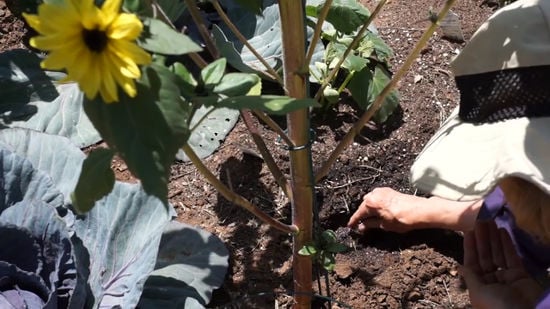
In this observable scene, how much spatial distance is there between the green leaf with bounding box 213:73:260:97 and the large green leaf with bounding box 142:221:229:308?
86cm

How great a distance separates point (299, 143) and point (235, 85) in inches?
16.5

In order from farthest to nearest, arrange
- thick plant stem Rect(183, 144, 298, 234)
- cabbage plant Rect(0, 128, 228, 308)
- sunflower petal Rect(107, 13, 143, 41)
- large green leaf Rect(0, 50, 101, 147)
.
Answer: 1. large green leaf Rect(0, 50, 101, 147)
2. cabbage plant Rect(0, 128, 228, 308)
3. thick plant stem Rect(183, 144, 298, 234)
4. sunflower petal Rect(107, 13, 143, 41)

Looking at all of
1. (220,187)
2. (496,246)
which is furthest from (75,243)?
(496,246)

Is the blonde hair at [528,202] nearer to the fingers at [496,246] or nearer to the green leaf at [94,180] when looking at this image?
the fingers at [496,246]

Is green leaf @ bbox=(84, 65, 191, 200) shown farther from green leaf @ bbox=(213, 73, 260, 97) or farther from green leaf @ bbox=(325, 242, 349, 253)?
green leaf @ bbox=(325, 242, 349, 253)

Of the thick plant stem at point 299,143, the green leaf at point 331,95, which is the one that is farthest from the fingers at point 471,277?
the green leaf at point 331,95

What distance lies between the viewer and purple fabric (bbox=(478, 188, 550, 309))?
1.57 metres

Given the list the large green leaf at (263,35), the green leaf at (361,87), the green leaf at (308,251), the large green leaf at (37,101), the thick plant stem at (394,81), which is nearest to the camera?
the thick plant stem at (394,81)

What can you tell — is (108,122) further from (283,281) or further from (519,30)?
(283,281)

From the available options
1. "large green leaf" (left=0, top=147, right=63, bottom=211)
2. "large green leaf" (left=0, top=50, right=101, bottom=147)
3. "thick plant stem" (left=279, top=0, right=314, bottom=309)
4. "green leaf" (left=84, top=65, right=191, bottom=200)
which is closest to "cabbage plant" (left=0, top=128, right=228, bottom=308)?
"large green leaf" (left=0, top=147, right=63, bottom=211)

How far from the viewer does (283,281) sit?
1.80 metres

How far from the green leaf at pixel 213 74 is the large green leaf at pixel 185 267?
0.85 m

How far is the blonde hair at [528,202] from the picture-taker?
1210 millimetres

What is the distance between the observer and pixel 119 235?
165 cm
